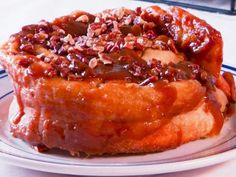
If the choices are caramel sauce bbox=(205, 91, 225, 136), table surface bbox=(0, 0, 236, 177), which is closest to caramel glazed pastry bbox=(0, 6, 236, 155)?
caramel sauce bbox=(205, 91, 225, 136)

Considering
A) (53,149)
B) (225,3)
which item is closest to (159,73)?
(53,149)

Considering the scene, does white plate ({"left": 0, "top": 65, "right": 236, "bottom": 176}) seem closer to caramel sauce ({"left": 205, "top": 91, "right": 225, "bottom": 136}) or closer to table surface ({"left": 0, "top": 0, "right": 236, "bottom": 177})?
caramel sauce ({"left": 205, "top": 91, "right": 225, "bottom": 136})

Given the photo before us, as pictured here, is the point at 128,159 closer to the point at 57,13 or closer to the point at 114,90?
the point at 114,90

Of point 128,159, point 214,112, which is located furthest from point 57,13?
point 128,159

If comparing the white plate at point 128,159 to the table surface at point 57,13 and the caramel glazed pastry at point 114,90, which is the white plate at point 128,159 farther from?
the table surface at point 57,13

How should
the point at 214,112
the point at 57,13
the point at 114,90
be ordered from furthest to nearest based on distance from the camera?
the point at 57,13 → the point at 214,112 → the point at 114,90

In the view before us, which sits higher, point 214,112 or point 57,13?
point 214,112
